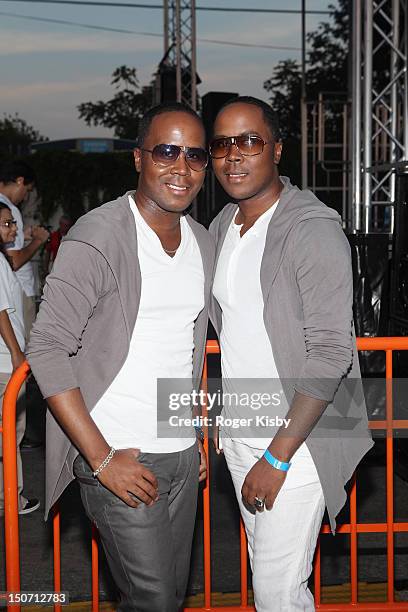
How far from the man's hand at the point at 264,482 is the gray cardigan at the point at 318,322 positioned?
15 centimetres

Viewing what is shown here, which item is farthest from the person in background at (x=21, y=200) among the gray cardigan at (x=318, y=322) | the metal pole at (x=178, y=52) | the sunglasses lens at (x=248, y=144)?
the metal pole at (x=178, y=52)

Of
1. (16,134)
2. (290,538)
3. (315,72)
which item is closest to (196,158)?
(290,538)

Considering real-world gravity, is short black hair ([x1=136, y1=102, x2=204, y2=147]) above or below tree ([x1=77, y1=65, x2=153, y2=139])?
below

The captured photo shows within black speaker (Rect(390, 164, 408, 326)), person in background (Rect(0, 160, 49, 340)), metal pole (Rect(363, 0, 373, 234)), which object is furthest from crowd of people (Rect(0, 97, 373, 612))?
metal pole (Rect(363, 0, 373, 234))

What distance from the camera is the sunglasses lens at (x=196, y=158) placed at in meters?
2.50

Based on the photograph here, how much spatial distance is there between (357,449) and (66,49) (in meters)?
40.2

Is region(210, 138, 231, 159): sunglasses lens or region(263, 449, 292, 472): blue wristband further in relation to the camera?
region(210, 138, 231, 159): sunglasses lens

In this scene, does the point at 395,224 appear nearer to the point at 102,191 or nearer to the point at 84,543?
the point at 84,543

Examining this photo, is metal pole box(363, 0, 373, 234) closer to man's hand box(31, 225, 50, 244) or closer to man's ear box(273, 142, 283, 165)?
man's hand box(31, 225, 50, 244)

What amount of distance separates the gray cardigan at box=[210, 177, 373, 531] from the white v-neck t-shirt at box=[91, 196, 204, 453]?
10.2 inches

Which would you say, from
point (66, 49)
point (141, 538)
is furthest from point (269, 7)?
point (141, 538)

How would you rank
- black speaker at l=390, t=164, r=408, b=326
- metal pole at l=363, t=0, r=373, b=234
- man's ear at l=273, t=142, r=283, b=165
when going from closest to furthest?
man's ear at l=273, t=142, r=283, b=165, black speaker at l=390, t=164, r=408, b=326, metal pole at l=363, t=0, r=373, b=234

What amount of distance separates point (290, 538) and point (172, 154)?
1.19 m

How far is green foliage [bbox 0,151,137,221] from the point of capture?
19.3m
